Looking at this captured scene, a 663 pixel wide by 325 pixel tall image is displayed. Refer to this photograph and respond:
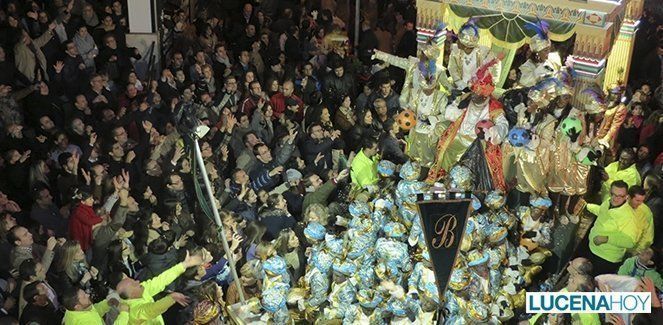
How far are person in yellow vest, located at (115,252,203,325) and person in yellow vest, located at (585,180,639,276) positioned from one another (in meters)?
3.41

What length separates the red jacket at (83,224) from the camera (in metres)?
8.40

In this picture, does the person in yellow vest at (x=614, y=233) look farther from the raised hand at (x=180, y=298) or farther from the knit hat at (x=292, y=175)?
the raised hand at (x=180, y=298)

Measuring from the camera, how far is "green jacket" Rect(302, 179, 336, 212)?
30.3 ft

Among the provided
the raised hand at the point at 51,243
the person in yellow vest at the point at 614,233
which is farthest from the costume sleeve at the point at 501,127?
the raised hand at the point at 51,243

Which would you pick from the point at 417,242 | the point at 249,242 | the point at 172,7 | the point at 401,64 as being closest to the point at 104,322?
the point at 249,242

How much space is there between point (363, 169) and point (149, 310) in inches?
116

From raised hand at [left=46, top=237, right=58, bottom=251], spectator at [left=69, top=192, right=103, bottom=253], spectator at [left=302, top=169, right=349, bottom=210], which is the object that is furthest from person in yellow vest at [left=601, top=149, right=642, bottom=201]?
raised hand at [left=46, top=237, right=58, bottom=251]

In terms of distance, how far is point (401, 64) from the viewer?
33.1 feet

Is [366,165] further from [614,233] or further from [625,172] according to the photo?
[625,172]

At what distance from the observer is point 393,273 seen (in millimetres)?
7258

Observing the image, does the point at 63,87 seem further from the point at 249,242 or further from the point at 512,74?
the point at 512,74

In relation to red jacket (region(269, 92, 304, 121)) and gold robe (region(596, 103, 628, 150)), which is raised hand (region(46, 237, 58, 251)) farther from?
gold robe (region(596, 103, 628, 150))

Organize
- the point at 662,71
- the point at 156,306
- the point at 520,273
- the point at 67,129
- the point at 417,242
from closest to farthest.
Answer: the point at 156,306, the point at 417,242, the point at 520,273, the point at 67,129, the point at 662,71

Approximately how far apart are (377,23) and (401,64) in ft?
14.0
